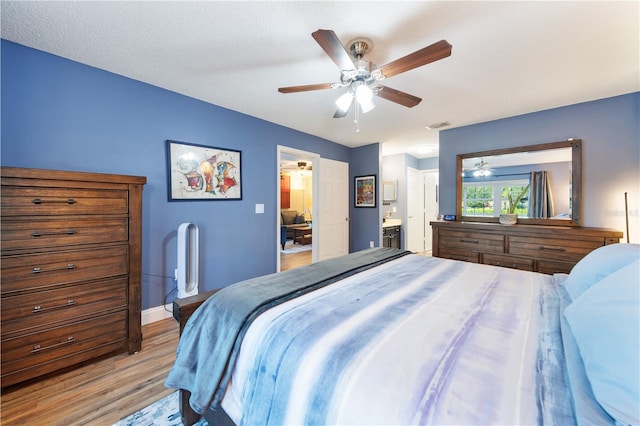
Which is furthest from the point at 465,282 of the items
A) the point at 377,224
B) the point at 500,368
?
the point at 377,224

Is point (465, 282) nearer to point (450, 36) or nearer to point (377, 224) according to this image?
point (450, 36)

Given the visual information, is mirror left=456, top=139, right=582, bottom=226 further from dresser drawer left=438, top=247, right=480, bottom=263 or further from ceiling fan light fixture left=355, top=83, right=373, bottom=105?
ceiling fan light fixture left=355, top=83, right=373, bottom=105

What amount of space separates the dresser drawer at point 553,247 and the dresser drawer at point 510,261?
67 millimetres

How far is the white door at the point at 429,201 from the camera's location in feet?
20.6

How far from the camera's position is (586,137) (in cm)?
288

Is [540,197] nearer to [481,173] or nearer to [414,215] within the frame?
[481,173]

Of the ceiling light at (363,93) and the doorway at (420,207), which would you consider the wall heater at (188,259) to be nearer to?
the ceiling light at (363,93)

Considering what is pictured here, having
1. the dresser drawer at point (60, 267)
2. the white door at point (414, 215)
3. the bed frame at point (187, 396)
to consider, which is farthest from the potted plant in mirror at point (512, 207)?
the dresser drawer at point (60, 267)

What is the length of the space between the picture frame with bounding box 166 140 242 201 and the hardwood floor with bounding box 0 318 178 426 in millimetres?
1528

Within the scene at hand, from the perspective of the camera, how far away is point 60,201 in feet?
5.59

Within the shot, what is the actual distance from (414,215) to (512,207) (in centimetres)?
264

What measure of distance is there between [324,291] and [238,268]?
222cm

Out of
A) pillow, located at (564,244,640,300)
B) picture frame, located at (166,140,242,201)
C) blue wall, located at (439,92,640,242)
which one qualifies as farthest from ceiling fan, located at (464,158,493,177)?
picture frame, located at (166,140,242,201)

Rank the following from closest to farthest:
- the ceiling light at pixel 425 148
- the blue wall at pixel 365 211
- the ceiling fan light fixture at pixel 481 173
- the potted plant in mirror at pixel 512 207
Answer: the potted plant in mirror at pixel 512 207
the ceiling fan light fixture at pixel 481 173
the blue wall at pixel 365 211
the ceiling light at pixel 425 148
